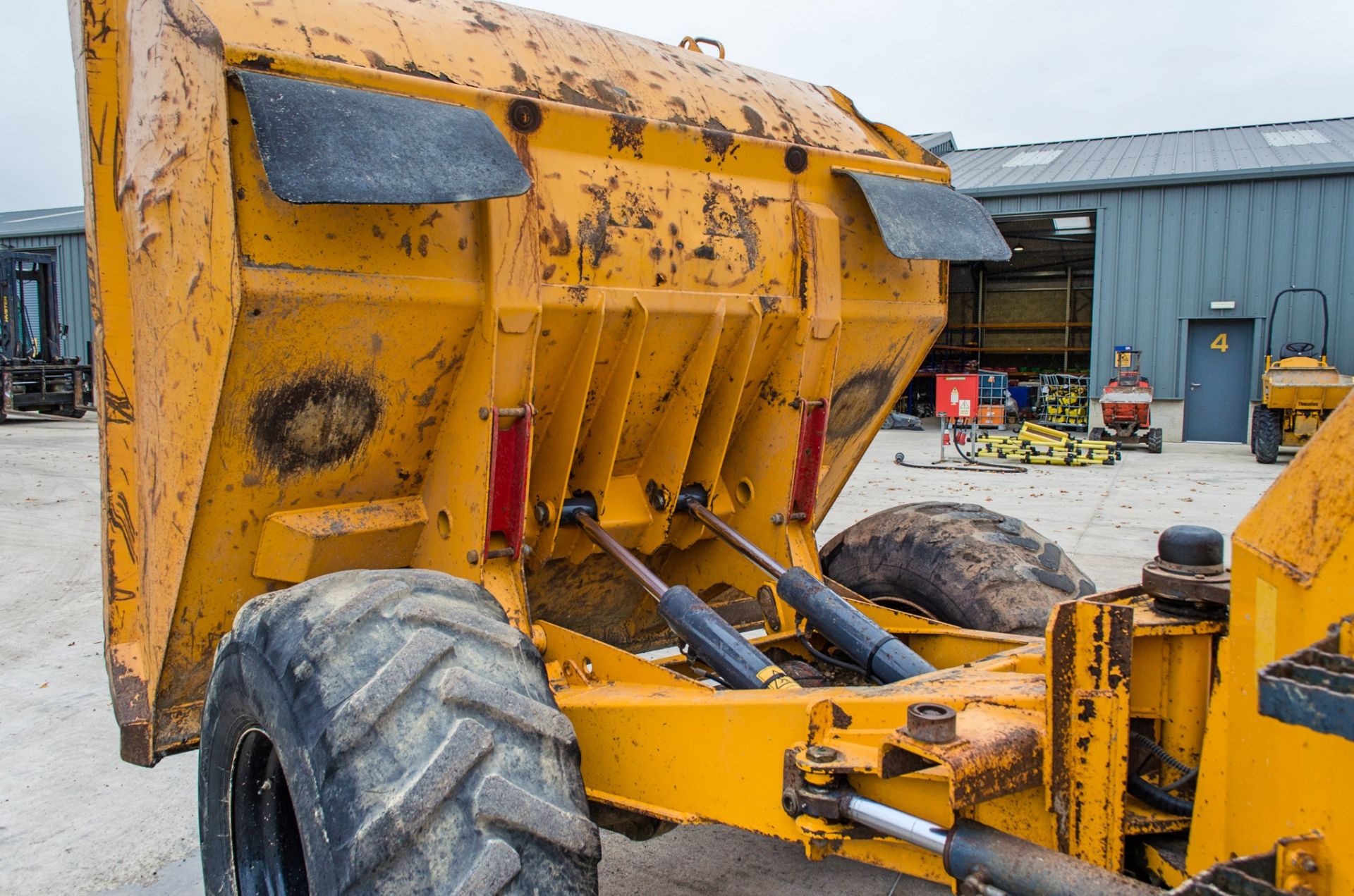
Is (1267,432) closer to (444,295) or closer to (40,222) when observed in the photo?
(444,295)

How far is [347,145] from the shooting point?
2.41m

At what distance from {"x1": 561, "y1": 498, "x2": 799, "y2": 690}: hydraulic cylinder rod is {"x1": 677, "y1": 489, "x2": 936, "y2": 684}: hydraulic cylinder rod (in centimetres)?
20

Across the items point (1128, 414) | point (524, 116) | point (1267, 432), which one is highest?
point (524, 116)

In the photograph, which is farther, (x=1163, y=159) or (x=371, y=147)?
(x=1163, y=159)

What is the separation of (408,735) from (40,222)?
1588 inches

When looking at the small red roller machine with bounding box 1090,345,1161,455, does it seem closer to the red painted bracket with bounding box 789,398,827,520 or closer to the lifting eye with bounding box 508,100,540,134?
the red painted bracket with bounding box 789,398,827,520

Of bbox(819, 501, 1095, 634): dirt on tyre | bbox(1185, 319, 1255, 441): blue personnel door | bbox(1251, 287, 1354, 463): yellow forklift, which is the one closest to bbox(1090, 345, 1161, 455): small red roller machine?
bbox(1185, 319, 1255, 441): blue personnel door

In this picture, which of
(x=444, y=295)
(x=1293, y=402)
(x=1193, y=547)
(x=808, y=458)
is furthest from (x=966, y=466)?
(x=1193, y=547)

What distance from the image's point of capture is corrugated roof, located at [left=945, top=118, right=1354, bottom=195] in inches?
784

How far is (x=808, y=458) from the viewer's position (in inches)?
140

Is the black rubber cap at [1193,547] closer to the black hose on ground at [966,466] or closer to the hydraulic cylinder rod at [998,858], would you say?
the hydraulic cylinder rod at [998,858]

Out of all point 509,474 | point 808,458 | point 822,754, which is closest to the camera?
point 822,754

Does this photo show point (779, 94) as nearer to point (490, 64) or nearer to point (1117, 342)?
point (490, 64)

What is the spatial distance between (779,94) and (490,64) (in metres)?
1.23
